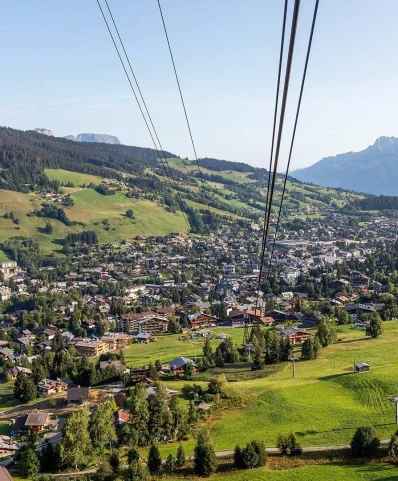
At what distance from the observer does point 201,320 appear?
6322 centimetres

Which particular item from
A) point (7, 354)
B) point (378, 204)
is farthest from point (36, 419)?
point (378, 204)

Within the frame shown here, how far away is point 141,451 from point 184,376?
13498mm

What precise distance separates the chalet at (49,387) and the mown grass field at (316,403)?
9.82m

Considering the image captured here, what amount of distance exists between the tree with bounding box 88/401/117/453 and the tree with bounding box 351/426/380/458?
11.2m

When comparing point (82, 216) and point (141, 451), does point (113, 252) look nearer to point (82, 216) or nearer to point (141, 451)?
point (82, 216)

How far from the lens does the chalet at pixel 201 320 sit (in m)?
62.2

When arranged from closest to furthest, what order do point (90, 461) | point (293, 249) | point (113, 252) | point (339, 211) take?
point (90, 461) → point (113, 252) → point (293, 249) → point (339, 211)

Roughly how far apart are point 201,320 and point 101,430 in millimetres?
40051

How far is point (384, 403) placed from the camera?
28.0 metres

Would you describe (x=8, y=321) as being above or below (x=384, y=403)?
below

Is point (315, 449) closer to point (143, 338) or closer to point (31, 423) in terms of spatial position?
point (31, 423)

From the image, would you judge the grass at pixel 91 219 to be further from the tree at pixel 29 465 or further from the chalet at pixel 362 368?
the tree at pixel 29 465

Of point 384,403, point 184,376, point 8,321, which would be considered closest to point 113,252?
point 8,321

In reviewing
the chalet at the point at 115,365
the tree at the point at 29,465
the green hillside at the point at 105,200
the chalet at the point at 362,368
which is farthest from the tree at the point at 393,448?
the green hillside at the point at 105,200
